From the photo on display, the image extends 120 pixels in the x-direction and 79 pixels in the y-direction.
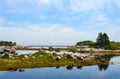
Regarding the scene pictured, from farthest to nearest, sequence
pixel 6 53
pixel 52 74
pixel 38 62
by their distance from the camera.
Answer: pixel 6 53 < pixel 38 62 < pixel 52 74

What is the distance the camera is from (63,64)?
Answer: 96.2m

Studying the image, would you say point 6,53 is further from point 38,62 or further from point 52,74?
point 52,74

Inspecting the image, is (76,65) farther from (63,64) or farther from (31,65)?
(31,65)

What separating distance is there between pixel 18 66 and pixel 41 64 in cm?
937

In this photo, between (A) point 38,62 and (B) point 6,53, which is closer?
(A) point 38,62

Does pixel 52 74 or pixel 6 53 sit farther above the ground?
pixel 6 53

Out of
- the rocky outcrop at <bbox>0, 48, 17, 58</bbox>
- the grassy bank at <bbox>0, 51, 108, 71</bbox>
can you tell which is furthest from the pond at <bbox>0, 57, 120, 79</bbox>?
the rocky outcrop at <bbox>0, 48, 17, 58</bbox>

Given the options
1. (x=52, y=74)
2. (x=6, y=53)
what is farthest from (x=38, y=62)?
(x=52, y=74)

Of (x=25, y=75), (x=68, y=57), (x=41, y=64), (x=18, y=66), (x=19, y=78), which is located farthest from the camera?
(x=68, y=57)

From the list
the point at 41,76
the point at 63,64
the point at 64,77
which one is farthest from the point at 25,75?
the point at 63,64

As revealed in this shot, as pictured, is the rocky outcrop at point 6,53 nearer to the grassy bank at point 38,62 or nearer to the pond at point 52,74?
the grassy bank at point 38,62

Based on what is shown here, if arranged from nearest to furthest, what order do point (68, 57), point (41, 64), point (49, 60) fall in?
point (41, 64) → point (49, 60) → point (68, 57)

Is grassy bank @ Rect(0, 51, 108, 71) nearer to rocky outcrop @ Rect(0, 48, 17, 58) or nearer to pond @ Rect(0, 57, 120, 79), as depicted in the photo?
rocky outcrop @ Rect(0, 48, 17, 58)

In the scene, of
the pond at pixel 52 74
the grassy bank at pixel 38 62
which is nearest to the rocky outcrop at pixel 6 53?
the grassy bank at pixel 38 62
